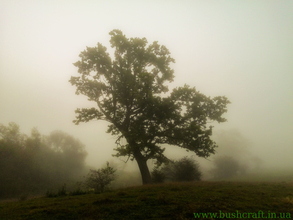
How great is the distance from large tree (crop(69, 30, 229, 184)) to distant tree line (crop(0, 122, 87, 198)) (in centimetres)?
2018

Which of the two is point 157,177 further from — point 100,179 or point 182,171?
point 100,179

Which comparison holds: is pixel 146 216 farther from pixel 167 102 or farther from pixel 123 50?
pixel 123 50

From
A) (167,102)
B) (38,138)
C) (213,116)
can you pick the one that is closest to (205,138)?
(213,116)

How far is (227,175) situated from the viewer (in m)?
47.5

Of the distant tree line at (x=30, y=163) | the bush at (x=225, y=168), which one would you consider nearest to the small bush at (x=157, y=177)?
the distant tree line at (x=30, y=163)

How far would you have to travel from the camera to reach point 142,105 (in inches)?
687

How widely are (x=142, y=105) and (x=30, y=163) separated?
3004cm

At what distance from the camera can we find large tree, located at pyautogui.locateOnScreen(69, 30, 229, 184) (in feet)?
55.6

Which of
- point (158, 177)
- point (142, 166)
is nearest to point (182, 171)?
point (158, 177)

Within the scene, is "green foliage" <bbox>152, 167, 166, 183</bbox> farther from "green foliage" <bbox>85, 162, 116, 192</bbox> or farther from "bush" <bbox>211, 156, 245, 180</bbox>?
"bush" <bbox>211, 156, 245, 180</bbox>

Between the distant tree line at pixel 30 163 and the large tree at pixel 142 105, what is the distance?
20179 millimetres

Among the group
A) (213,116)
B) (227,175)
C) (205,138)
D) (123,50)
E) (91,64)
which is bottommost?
(227,175)

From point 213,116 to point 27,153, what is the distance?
120ft

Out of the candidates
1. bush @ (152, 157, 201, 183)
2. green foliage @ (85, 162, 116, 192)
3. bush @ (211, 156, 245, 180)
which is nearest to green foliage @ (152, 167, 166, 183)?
bush @ (152, 157, 201, 183)
